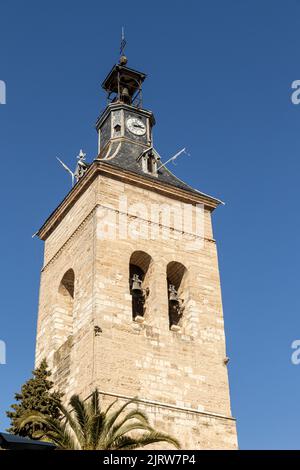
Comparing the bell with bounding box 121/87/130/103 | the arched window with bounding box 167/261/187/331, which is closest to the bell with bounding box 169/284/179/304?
the arched window with bounding box 167/261/187/331

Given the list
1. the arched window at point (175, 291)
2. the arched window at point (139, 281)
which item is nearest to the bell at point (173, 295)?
the arched window at point (175, 291)

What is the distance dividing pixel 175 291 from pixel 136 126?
28.7ft

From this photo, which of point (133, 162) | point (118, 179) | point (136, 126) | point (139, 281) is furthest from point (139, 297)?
point (136, 126)

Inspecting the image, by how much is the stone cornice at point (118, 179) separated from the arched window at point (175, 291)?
9.40 ft

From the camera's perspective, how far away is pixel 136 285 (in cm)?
2389

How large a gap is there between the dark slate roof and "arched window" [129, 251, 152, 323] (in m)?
3.24

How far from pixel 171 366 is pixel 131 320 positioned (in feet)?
5.98

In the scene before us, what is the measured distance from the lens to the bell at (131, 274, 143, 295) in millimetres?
23875

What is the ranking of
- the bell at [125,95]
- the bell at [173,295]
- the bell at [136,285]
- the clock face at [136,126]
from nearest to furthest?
the bell at [136,285] → the bell at [173,295] → the clock face at [136,126] → the bell at [125,95]

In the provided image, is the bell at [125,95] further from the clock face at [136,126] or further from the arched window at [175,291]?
the arched window at [175,291]

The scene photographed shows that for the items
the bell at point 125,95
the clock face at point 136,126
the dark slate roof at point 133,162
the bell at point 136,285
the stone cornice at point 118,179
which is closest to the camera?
the bell at point 136,285

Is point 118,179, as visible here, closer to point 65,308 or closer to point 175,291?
point 175,291

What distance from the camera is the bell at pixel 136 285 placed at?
78.3 feet
